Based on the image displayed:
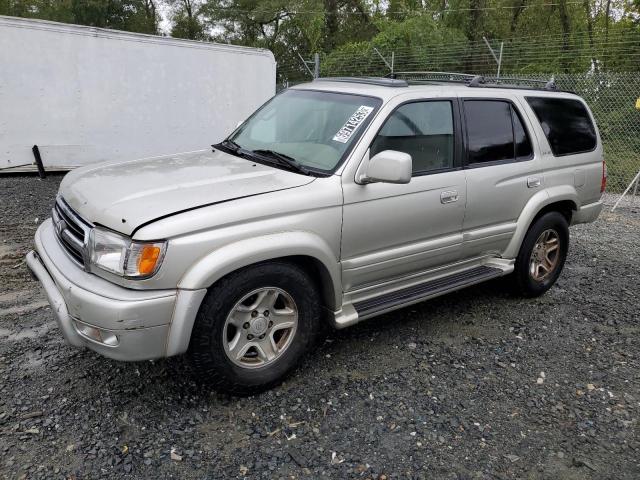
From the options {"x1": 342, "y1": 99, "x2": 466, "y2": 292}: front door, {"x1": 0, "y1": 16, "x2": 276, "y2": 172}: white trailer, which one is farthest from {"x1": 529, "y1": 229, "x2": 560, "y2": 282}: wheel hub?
{"x1": 0, "y1": 16, "x2": 276, "y2": 172}: white trailer

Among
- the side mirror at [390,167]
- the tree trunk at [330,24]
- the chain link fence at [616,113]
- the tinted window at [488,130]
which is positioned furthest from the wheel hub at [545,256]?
the tree trunk at [330,24]

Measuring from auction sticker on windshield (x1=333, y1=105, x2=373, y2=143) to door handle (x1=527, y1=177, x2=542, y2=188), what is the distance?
5.28 ft

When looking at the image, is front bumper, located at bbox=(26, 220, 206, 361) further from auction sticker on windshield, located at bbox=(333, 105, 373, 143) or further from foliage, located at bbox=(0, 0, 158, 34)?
foliage, located at bbox=(0, 0, 158, 34)

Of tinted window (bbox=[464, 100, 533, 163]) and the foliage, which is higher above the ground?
the foliage

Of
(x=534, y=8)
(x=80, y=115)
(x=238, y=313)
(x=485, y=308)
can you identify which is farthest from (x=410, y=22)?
(x=238, y=313)

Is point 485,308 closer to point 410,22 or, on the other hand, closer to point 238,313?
point 238,313

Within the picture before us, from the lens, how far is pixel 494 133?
4113mm

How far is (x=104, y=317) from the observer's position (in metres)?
2.56

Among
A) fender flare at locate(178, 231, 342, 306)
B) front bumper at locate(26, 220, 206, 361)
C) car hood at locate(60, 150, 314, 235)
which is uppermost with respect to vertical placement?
car hood at locate(60, 150, 314, 235)

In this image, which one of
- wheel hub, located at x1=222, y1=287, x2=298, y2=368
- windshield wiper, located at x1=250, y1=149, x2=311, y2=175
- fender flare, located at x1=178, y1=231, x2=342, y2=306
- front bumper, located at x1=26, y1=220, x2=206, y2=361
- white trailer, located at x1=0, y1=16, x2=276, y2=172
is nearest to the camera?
front bumper, located at x1=26, y1=220, x2=206, y2=361

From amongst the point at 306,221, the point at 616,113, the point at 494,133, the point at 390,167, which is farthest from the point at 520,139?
the point at 616,113

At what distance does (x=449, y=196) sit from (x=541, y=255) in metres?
1.52

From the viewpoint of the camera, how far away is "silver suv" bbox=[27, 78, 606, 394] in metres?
2.65

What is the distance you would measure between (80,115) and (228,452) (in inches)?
332
